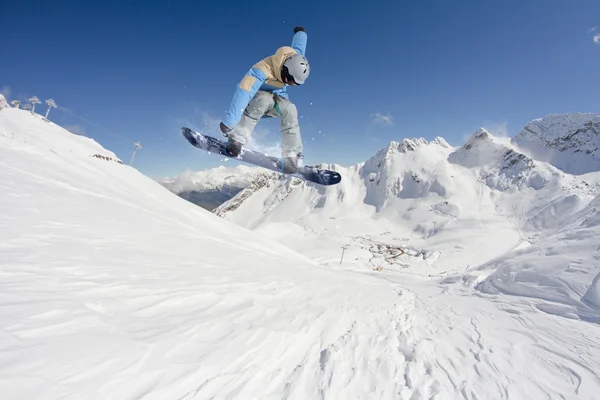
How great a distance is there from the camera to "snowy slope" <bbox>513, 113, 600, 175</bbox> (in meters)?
124

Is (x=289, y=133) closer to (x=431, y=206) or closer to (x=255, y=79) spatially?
(x=255, y=79)

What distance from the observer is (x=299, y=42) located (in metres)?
6.21

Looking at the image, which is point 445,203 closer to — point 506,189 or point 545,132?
point 506,189

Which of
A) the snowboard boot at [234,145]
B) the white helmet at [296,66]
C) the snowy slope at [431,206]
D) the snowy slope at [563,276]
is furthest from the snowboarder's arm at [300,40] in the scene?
the snowy slope at [431,206]

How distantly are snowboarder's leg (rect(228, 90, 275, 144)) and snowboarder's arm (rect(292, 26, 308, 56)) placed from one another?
1.26 m

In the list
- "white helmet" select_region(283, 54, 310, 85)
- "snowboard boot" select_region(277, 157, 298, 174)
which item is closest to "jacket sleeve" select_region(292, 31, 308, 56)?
"white helmet" select_region(283, 54, 310, 85)

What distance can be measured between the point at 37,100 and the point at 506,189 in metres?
166

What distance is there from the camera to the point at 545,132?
14962 cm

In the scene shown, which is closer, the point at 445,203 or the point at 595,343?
the point at 595,343

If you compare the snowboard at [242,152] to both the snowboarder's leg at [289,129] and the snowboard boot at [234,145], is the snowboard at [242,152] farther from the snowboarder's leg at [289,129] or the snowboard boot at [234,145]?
the snowboard boot at [234,145]

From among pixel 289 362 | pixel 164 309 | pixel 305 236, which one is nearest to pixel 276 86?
pixel 164 309

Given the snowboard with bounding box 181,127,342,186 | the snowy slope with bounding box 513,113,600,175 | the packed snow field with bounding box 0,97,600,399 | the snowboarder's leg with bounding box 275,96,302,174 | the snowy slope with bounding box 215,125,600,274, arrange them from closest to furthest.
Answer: the packed snow field with bounding box 0,97,600,399, the snowboarder's leg with bounding box 275,96,302,174, the snowboard with bounding box 181,127,342,186, the snowy slope with bounding box 215,125,600,274, the snowy slope with bounding box 513,113,600,175

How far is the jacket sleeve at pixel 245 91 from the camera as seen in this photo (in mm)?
5574

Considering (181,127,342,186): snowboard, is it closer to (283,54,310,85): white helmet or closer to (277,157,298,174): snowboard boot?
(277,157,298,174): snowboard boot
